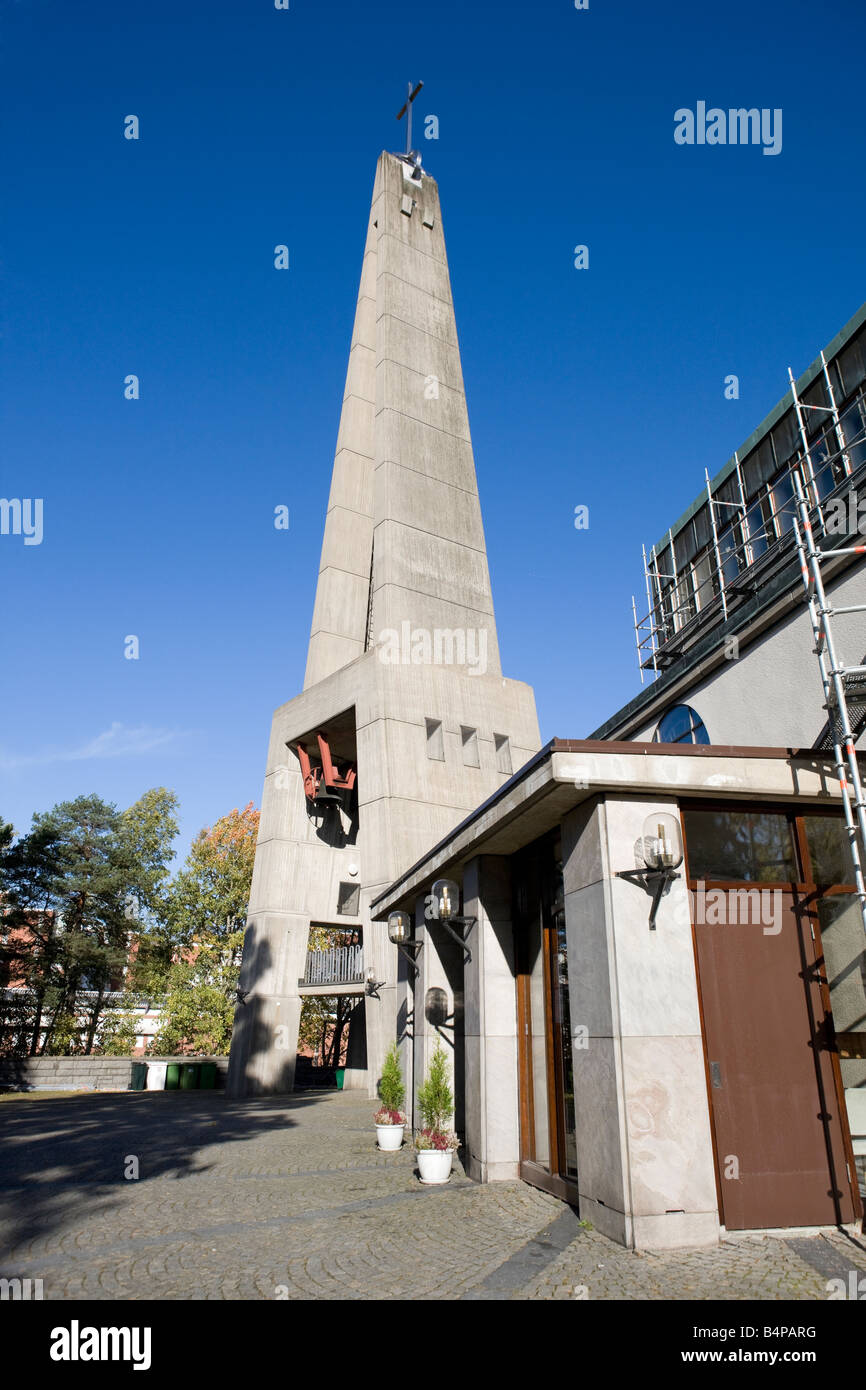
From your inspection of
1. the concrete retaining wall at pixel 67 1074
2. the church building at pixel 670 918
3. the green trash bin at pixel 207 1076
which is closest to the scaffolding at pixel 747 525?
the church building at pixel 670 918

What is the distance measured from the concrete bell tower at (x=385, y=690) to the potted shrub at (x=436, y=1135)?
33.2 feet

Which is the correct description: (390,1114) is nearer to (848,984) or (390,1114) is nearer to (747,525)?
(848,984)

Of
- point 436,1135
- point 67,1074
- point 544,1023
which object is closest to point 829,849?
point 544,1023

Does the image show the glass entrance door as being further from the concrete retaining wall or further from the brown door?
the concrete retaining wall

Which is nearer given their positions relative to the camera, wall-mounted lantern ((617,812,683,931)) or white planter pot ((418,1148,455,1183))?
wall-mounted lantern ((617,812,683,931))

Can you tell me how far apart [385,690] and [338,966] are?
959cm

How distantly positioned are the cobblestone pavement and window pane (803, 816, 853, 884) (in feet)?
10.5

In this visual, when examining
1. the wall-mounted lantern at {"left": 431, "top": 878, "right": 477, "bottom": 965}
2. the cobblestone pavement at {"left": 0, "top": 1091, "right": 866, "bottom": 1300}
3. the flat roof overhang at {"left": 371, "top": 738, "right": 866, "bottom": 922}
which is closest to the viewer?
the cobblestone pavement at {"left": 0, "top": 1091, "right": 866, "bottom": 1300}

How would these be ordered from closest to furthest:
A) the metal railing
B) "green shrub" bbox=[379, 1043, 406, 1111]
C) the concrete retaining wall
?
"green shrub" bbox=[379, 1043, 406, 1111] < the metal railing < the concrete retaining wall

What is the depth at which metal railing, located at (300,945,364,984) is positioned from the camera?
2452 centimetres

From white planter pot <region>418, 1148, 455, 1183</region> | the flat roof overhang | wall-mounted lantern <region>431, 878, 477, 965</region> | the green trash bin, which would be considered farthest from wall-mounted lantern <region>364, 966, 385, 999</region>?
the flat roof overhang

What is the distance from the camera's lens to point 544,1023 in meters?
10.2
